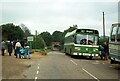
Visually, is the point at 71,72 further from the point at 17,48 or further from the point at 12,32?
the point at 12,32

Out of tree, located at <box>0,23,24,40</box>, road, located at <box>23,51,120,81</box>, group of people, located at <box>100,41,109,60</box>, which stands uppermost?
tree, located at <box>0,23,24,40</box>

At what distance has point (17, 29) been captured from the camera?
4375 inches

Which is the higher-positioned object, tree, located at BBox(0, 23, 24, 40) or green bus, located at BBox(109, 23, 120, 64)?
tree, located at BBox(0, 23, 24, 40)

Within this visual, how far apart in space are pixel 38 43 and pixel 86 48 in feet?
96.1

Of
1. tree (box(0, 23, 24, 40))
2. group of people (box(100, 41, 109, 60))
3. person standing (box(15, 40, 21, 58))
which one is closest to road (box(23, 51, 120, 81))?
person standing (box(15, 40, 21, 58))

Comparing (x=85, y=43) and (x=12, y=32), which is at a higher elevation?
(x=12, y=32)

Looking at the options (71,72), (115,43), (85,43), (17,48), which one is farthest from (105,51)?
(71,72)

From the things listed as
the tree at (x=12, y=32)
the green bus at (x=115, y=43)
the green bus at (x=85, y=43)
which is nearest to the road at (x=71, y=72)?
the green bus at (x=115, y=43)

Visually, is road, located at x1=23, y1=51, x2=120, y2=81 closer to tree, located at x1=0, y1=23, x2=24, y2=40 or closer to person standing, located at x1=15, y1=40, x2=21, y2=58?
person standing, located at x1=15, y1=40, x2=21, y2=58

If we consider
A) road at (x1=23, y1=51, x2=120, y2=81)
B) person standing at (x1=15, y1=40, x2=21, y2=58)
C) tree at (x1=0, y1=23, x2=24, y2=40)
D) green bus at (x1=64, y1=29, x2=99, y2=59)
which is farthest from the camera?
tree at (x1=0, y1=23, x2=24, y2=40)

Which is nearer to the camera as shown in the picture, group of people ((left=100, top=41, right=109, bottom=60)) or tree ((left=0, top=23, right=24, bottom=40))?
group of people ((left=100, top=41, right=109, bottom=60))

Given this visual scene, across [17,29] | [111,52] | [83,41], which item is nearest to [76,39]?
[83,41]

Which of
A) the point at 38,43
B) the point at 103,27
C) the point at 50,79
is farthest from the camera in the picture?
the point at 38,43

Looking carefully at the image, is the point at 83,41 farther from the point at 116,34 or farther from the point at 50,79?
the point at 50,79
